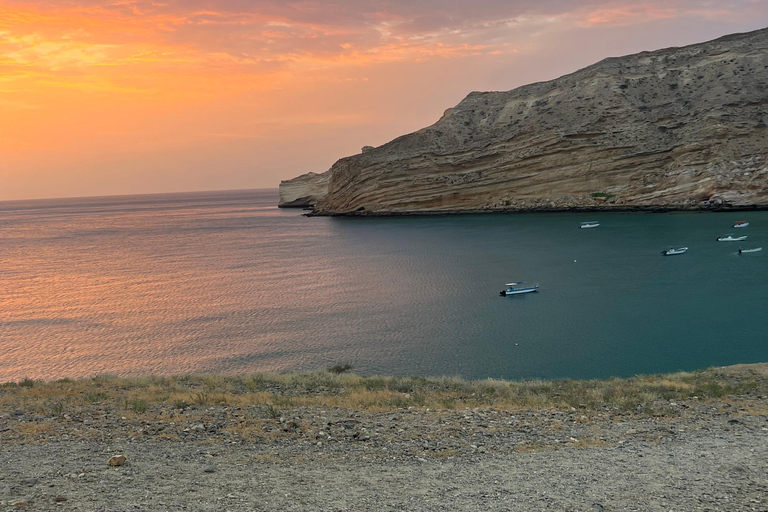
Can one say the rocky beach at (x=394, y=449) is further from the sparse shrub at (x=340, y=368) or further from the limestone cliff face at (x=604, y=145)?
the limestone cliff face at (x=604, y=145)

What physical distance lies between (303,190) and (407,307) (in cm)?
12158

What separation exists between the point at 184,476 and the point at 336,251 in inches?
2085

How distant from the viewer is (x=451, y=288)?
39.4m

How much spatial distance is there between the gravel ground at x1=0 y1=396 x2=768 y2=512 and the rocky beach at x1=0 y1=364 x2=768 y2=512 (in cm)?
3

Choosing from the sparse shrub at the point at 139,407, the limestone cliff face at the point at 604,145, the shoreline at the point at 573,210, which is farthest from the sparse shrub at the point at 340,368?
the limestone cliff face at the point at 604,145

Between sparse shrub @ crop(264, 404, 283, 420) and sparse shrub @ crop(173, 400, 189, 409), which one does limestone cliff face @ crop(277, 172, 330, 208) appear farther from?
sparse shrub @ crop(264, 404, 283, 420)

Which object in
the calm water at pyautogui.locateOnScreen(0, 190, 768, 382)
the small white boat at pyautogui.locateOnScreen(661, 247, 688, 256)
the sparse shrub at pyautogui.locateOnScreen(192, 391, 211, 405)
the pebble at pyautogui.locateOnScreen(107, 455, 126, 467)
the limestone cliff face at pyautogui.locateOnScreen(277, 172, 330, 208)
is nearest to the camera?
the pebble at pyautogui.locateOnScreen(107, 455, 126, 467)

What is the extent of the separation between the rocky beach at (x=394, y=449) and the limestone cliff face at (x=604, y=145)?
2822 inches

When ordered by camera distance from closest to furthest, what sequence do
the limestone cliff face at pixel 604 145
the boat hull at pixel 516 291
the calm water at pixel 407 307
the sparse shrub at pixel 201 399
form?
the sparse shrub at pixel 201 399 < the calm water at pixel 407 307 < the boat hull at pixel 516 291 < the limestone cliff face at pixel 604 145

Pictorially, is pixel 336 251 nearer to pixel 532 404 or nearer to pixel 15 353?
pixel 15 353

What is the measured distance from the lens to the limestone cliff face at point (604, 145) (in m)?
76.6

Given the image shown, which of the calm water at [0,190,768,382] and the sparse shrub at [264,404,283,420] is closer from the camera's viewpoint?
the sparse shrub at [264,404,283,420]

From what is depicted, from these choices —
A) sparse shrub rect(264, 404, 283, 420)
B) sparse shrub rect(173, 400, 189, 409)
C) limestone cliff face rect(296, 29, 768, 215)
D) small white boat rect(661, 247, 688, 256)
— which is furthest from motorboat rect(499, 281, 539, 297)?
limestone cliff face rect(296, 29, 768, 215)

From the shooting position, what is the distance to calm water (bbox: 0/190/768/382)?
2366 centimetres
